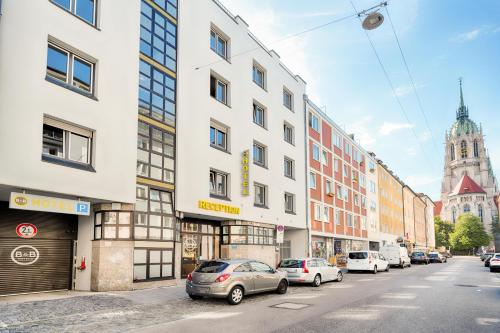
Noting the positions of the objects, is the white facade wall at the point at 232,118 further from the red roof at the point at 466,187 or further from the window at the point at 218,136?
A: the red roof at the point at 466,187

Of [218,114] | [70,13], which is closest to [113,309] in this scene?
[70,13]

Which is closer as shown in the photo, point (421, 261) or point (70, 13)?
point (70, 13)

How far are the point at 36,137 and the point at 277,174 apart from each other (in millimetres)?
17087

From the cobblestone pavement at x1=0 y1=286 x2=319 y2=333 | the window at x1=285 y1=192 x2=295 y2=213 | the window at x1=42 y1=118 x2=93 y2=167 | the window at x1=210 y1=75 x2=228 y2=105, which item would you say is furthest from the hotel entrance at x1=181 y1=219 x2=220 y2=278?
the window at x1=285 y1=192 x2=295 y2=213

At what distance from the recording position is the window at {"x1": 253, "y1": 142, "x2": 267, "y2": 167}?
2596 cm

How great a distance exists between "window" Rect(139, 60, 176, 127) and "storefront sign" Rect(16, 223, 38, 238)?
601 centimetres

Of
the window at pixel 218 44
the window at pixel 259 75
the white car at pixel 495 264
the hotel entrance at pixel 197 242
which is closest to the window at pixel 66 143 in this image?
the hotel entrance at pixel 197 242

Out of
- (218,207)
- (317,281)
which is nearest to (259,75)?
(218,207)

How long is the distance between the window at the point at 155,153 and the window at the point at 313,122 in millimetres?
18318

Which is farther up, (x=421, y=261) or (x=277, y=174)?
(x=277, y=174)

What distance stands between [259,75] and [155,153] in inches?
494

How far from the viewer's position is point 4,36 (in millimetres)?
12320

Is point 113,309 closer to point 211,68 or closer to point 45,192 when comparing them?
point 45,192

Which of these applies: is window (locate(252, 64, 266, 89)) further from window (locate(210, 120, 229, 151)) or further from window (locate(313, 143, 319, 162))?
window (locate(313, 143, 319, 162))
